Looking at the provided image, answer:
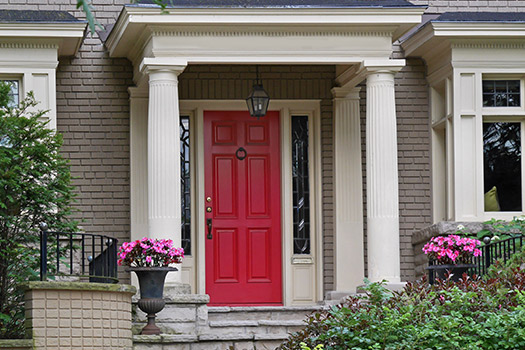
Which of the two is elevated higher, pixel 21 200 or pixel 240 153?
pixel 240 153

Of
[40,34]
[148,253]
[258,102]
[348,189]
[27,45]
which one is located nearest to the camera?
A: [148,253]

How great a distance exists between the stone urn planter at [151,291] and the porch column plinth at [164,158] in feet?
2.60

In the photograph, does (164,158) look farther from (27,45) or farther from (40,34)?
(27,45)

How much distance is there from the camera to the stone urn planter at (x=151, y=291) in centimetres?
1045

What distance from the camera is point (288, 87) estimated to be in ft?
44.4

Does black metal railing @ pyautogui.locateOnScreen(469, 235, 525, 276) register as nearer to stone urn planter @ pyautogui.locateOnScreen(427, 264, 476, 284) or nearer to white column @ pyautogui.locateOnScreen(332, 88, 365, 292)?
stone urn planter @ pyautogui.locateOnScreen(427, 264, 476, 284)

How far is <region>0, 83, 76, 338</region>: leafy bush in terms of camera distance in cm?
948

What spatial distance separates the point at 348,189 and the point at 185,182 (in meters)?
2.08

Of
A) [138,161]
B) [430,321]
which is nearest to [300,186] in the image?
[138,161]

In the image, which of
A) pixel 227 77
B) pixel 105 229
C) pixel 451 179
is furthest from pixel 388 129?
pixel 105 229

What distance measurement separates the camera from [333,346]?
8.00m

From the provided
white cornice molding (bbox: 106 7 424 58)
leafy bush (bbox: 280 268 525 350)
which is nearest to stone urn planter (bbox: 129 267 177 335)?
leafy bush (bbox: 280 268 525 350)

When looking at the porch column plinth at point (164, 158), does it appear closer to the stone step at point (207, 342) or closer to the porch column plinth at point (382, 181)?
the stone step at point (207, 342)

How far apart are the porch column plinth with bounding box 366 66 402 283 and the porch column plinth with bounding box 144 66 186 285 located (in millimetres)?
2154
